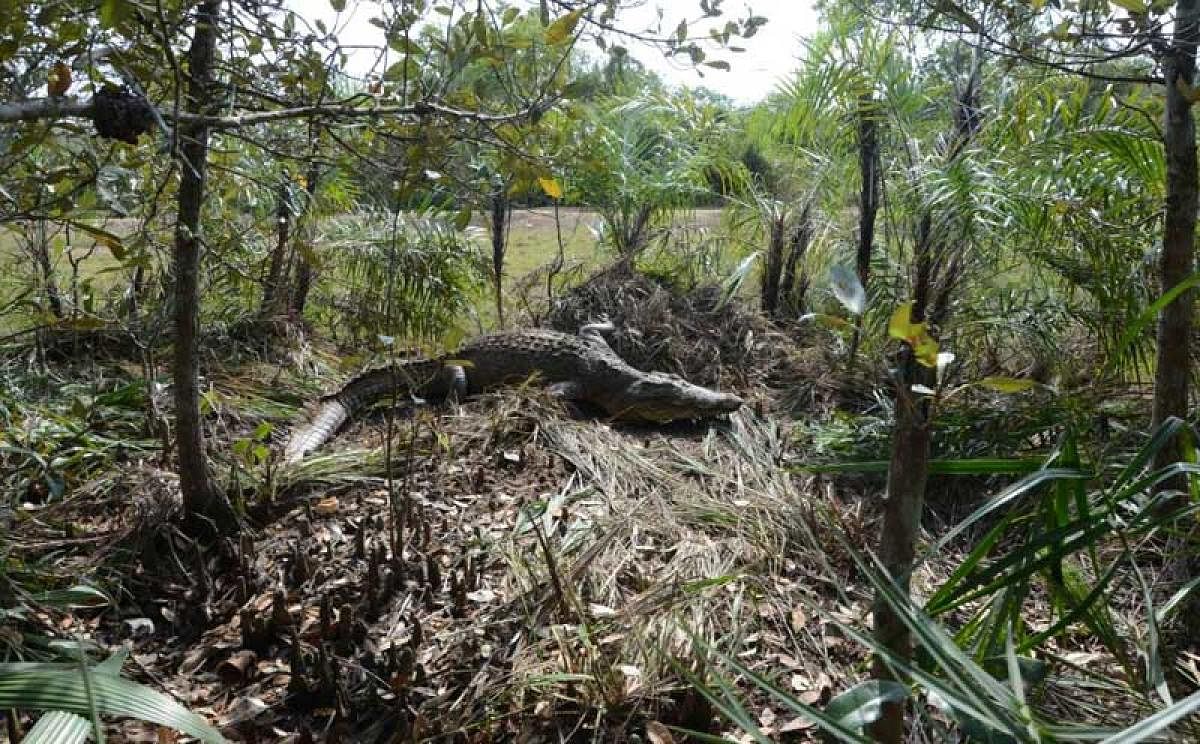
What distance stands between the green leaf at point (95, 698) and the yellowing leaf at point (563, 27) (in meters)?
1.55

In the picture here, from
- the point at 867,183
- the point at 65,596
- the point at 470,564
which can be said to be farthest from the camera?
the point at 867,183

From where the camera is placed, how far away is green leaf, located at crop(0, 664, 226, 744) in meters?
1.34

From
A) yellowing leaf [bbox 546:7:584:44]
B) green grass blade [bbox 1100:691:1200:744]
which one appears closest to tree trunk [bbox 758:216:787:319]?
yellowing leaf [bbox 546:7:584:44]

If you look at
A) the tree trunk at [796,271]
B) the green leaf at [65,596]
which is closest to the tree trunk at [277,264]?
the green leaf at [65,596]

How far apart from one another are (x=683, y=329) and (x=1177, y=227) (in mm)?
3395

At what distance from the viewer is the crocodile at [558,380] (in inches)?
164

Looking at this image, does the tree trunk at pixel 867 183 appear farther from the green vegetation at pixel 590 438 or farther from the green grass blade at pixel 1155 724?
the green grass blade at pixel 1155 724

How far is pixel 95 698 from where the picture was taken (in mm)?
1340

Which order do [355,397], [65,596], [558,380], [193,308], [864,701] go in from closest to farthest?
1. [864,701]
2. [65,596]
3. [193,308]
4. [355,397]
5. [558,380]

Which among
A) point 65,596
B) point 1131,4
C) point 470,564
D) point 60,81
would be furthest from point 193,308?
point 1131,4

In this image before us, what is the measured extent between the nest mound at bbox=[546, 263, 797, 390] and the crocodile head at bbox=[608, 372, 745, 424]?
0.49m

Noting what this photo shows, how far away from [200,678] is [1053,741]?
2174 millimetres

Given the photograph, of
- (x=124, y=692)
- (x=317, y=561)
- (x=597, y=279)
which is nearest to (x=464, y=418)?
(x=317, y=561)

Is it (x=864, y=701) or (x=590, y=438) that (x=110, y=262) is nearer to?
(x=590, y=438)
